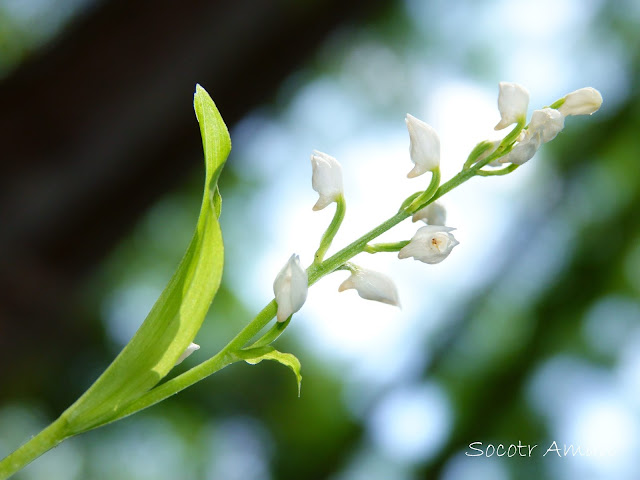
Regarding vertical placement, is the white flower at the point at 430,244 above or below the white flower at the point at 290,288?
above

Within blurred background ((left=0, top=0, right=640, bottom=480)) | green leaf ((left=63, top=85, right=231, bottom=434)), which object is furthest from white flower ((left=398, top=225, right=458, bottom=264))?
blurred background ((left=0, top=0, right=640, bottom=480))

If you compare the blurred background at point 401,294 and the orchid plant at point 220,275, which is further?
the blurred background at point 401,294

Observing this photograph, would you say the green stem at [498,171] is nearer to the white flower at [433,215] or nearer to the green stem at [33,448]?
the white flower at [433,215]

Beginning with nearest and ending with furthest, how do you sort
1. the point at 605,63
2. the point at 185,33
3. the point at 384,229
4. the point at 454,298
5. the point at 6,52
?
the point at 384,229, the point at 185,33, the point at 6,52, the point at 605,63, the point at 454,298

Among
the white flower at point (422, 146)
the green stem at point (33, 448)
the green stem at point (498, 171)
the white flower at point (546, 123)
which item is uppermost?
the white flower at point (546, 123)

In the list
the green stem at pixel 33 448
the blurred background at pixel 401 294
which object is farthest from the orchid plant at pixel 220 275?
the blurred background at pixel 401 294

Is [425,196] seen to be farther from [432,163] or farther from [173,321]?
[173,321]

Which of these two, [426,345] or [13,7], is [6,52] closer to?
[13,7]

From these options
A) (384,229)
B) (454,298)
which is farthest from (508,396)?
(384,229)
